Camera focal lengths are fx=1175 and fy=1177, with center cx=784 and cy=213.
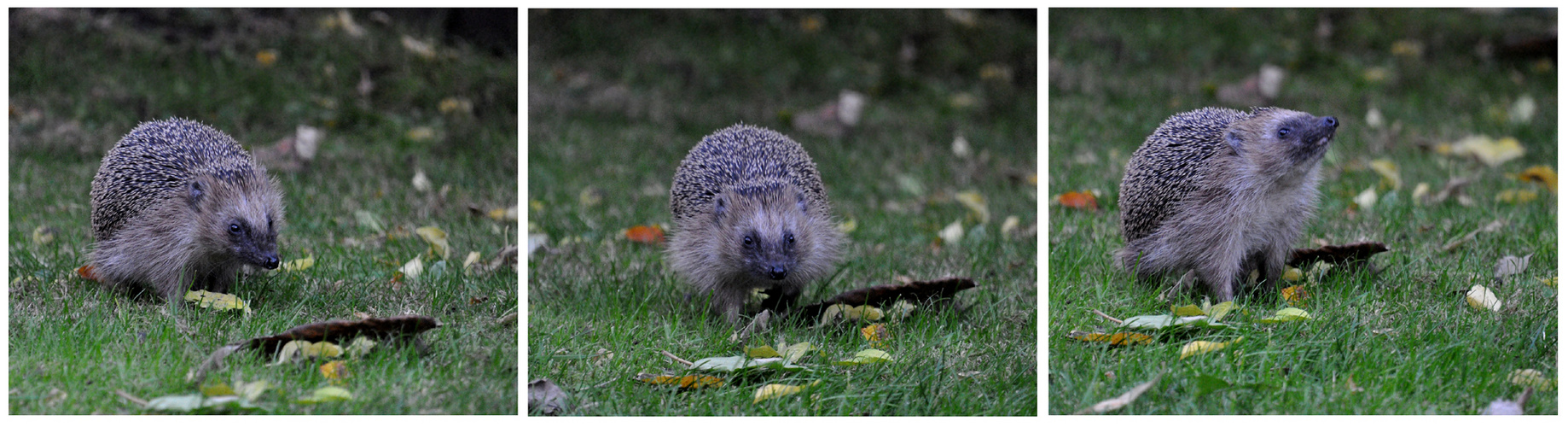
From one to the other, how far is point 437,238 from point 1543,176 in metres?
5.80

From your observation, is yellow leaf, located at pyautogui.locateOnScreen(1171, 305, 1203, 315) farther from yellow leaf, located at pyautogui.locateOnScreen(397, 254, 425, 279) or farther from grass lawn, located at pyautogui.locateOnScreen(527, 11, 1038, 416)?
yellow leaf, located at pyautogui.locateOnScreen(397, 254, 425, 279)

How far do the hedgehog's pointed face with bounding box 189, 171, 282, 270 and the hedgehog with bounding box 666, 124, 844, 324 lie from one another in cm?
169

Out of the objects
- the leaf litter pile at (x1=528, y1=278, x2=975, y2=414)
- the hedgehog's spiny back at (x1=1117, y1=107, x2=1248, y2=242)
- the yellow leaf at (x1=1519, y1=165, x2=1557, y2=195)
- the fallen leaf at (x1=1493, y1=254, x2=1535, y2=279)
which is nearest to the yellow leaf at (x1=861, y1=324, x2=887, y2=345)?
the leaf litter pile at (x1=528, y1=278, x2=975, y2=414)

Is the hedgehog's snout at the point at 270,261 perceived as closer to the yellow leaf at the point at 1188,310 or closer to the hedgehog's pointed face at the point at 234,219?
the hedgehog's pointed face at the point at 234,219

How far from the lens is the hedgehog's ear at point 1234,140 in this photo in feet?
14.1

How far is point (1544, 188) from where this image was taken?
6.32m

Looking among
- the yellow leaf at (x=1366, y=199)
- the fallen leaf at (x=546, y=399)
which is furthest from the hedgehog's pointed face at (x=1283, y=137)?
the fallen leaf at (x=546, y=399)

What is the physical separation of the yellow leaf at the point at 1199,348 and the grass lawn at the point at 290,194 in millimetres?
2392

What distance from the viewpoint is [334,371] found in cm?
400

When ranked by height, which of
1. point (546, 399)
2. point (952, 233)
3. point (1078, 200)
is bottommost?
point (546, 399)

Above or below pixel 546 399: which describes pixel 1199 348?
above

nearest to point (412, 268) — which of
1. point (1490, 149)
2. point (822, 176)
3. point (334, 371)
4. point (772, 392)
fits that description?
point (334, 371)

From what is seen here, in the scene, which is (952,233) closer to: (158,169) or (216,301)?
(216,301)
